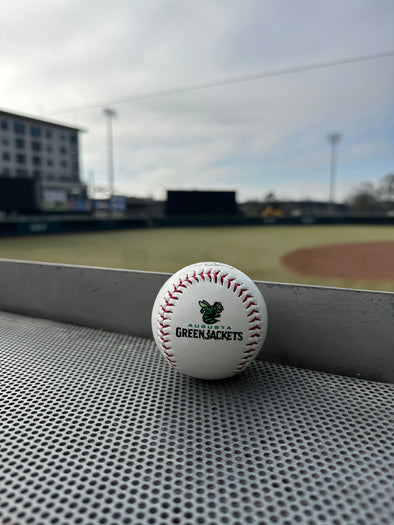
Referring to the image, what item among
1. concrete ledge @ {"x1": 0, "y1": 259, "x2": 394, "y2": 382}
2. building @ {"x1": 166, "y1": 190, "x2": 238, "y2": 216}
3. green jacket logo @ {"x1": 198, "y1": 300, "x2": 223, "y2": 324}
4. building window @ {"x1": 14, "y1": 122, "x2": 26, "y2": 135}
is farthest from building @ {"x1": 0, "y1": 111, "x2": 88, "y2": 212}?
green jacket logo @ {"x1": 198, "y1": 300, "x2": 223, "y2": 324}

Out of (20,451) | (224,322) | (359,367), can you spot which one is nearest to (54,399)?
(20,451)

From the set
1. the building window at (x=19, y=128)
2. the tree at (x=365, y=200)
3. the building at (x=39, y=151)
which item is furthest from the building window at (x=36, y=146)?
the tree at (x=365, y=200)

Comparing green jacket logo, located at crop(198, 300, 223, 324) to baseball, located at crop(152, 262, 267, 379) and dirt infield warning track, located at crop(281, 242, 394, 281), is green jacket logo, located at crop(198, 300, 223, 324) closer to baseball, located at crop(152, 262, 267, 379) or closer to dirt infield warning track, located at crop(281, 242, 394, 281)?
baseball, located at crop(152, 262, 267, 379)

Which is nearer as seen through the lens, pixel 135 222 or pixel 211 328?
pixel 211 328

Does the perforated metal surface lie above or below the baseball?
below

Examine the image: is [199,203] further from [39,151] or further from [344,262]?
[39,151]

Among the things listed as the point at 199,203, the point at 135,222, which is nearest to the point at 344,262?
the point at 135,222
